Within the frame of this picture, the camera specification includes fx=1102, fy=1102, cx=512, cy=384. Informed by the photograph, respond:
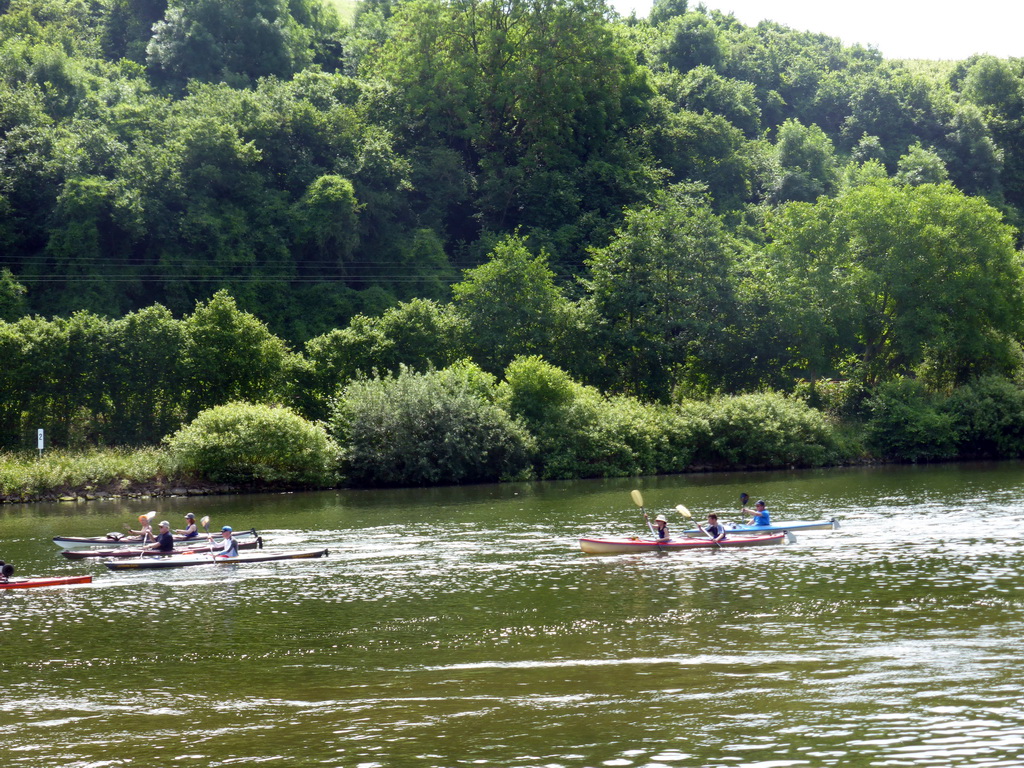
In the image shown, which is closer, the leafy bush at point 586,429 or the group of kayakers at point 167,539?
the group of kayakers at point 167,539

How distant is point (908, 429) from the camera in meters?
67.6

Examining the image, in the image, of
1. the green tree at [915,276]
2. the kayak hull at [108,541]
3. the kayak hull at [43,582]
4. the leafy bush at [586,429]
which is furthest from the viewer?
the green tree at [915,276]

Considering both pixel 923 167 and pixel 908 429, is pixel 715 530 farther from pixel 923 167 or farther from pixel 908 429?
pixel 923 167

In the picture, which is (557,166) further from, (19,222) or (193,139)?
(19,222)

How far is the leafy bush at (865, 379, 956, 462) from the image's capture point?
2664 inches

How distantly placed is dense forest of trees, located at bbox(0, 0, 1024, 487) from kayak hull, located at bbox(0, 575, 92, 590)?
2903 cm

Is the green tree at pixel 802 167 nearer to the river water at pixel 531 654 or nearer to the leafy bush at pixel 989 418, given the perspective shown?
the leafy bush at pixel 989 418

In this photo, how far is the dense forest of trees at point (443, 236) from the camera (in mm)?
65500

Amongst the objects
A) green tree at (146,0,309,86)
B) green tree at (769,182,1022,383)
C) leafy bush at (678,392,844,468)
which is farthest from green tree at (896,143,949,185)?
green tree at (146,0,309,86)

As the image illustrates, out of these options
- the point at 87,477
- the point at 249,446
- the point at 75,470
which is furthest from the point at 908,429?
the point at 75,470

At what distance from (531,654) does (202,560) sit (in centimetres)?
1689

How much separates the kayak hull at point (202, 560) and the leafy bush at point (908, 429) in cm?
4428

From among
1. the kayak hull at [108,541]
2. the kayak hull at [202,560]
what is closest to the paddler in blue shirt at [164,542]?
the kayak hull at [202,560]

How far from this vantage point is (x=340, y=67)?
119 metres
